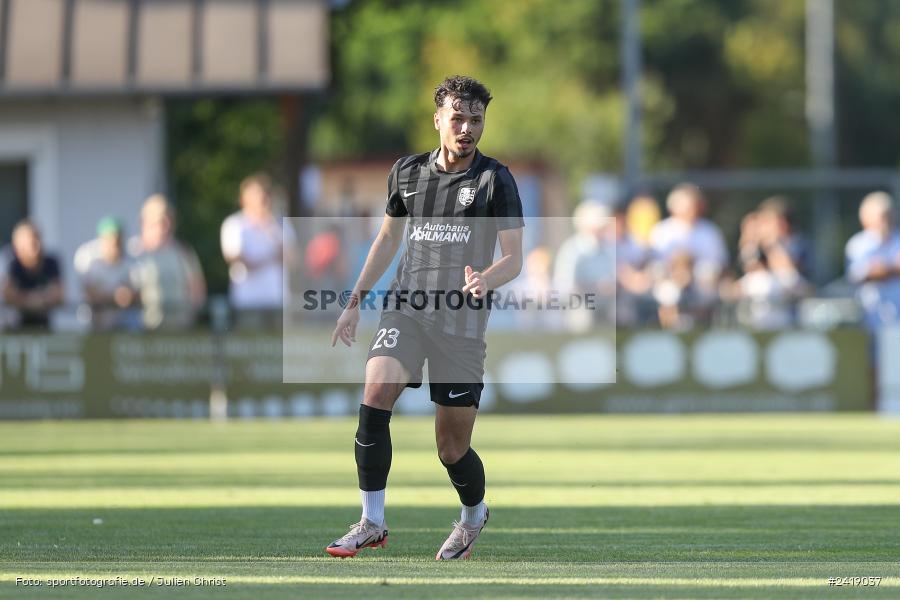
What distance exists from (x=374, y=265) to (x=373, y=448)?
37.1 inches

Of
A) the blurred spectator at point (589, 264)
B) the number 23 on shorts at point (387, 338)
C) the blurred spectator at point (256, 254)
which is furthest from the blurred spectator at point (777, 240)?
the number 23 on shorts at point (387, 338)

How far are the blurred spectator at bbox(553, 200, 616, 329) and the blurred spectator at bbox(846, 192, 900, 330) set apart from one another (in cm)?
267

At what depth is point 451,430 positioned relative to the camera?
29.2 feet

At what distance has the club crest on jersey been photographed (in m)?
8.88

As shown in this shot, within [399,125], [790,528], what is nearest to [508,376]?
[790,528]

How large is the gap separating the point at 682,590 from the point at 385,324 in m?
2.15

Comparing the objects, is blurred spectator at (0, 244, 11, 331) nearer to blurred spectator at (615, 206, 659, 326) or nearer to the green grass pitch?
the green grass pitch

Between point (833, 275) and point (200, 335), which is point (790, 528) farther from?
point (833, 275)

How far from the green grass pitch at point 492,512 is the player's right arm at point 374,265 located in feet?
3.69

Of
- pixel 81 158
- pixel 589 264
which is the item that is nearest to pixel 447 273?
pixel 589 264

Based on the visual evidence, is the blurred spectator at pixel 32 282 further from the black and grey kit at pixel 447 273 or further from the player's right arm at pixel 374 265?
the black and grey kit at pixel 447 273

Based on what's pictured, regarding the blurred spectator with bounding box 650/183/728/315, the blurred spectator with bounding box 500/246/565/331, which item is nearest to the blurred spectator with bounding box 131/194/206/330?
the blurred spectator with bounding box 500/246/565/331

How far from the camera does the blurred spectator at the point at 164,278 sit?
19.1m

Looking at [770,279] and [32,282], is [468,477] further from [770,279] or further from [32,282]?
[770,279]
